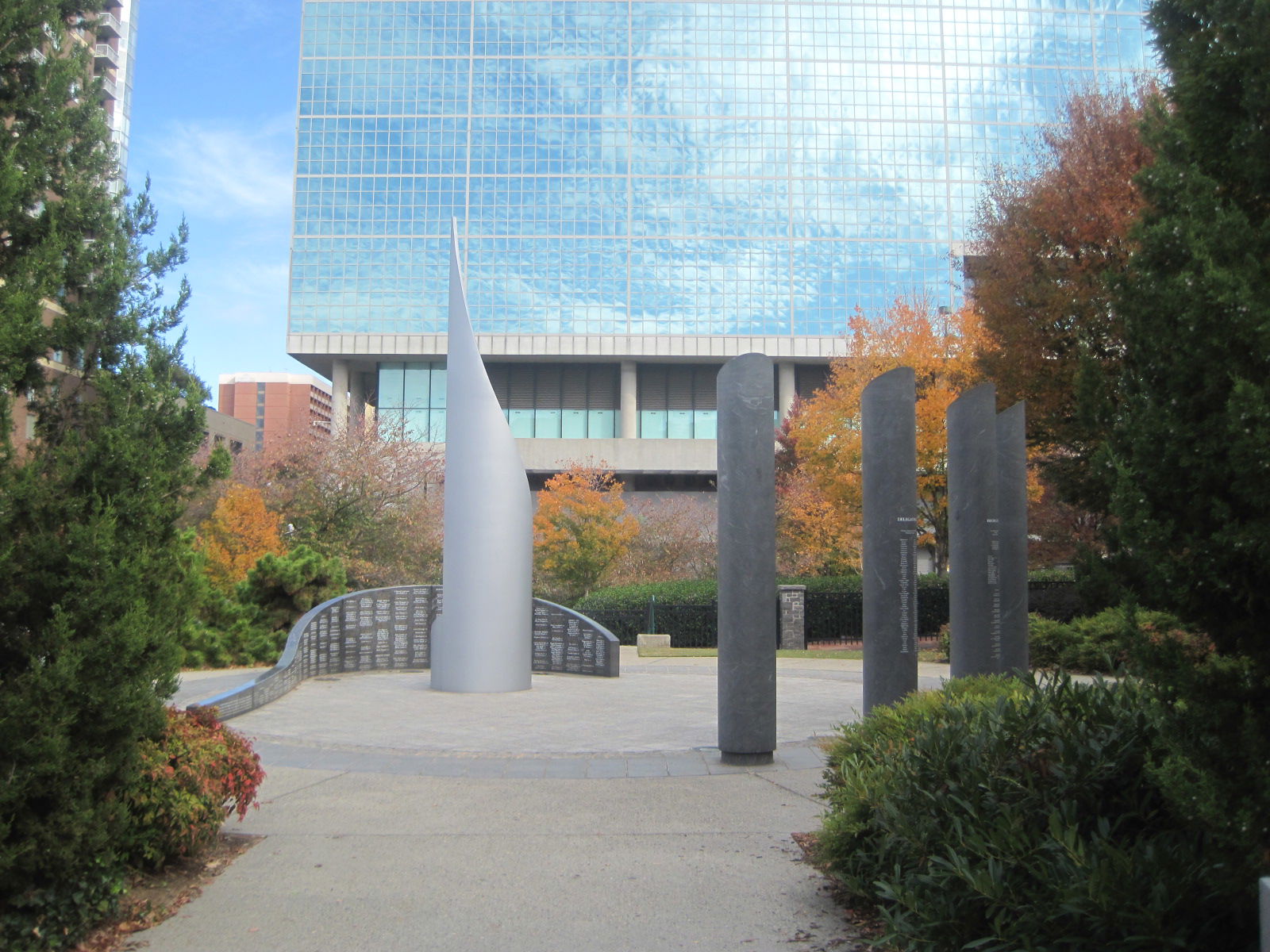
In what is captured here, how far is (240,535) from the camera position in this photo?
2628cm

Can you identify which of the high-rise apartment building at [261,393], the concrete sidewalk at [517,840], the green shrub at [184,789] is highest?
the high-rise apartment building at [261,393]

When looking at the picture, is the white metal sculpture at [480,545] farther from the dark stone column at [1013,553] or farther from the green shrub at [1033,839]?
the green shrub at [1033,839]

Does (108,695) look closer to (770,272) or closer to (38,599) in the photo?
(38,599)

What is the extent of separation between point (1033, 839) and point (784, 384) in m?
48.0

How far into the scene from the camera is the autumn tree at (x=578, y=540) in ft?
102

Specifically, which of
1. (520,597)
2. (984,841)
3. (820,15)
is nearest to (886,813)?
(984,841)

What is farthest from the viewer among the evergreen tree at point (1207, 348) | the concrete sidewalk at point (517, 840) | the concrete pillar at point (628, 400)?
the concrete pillar at point (628, 400)

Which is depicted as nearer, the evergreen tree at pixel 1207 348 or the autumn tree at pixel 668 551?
the evergreen tree at pixel 1207 348

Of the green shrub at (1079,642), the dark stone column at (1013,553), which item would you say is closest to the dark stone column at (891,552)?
the dark stone column at (1013,553)

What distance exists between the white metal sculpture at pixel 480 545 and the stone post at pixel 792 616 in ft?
39.4

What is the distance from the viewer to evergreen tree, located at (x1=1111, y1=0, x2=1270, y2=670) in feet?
10.7

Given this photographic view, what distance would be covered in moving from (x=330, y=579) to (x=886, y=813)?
55.3 feet

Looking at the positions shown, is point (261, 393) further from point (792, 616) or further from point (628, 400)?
point (792, 616)

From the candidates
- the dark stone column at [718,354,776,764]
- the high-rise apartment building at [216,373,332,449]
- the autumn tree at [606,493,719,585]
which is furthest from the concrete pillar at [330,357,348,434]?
the high-rise apartment building at [216,373,332,449]
